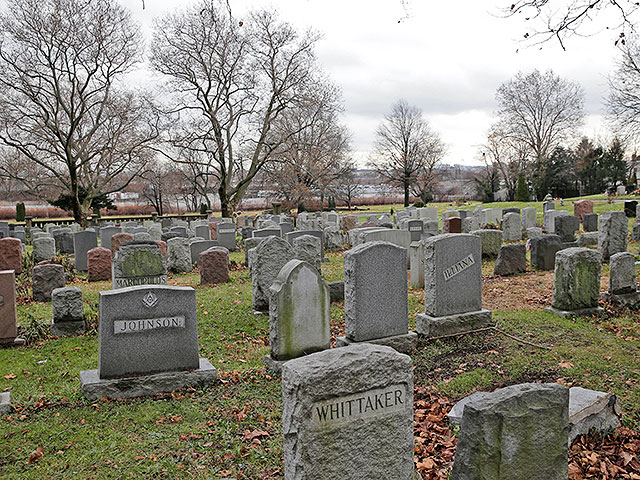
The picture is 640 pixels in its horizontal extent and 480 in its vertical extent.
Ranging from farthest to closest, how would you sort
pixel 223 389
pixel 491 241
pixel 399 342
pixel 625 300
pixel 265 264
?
pixel 491 241
pixel 265 264
pixel 625 300
pixel 399 342
pixel 223 389

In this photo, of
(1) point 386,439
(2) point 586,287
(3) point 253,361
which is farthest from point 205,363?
(2) point 586,287

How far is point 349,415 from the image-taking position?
10.8 feet

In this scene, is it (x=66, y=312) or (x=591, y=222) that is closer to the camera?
(x=66, y=312)

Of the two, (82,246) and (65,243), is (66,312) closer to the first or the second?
(82,246)

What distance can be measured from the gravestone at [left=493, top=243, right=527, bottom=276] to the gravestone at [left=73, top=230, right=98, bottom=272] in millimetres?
12519

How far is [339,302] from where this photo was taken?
10.9m

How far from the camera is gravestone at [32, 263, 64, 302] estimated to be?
11.9 m

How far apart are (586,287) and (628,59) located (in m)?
27.5

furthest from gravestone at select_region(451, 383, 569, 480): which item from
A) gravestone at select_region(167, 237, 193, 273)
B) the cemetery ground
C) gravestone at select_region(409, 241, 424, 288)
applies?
gravestone at select_region(167, 237, 193, 273)

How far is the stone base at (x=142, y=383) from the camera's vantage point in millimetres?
5785

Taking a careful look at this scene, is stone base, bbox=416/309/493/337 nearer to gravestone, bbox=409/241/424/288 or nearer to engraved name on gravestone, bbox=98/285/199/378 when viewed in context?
engraved name on gravestone, bbox=98/285/199/378

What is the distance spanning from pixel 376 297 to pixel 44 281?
862cm

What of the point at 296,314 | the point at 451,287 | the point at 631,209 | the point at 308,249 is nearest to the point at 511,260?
the point at 308,249

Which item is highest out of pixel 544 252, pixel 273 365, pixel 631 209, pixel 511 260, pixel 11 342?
pixel 631 209
